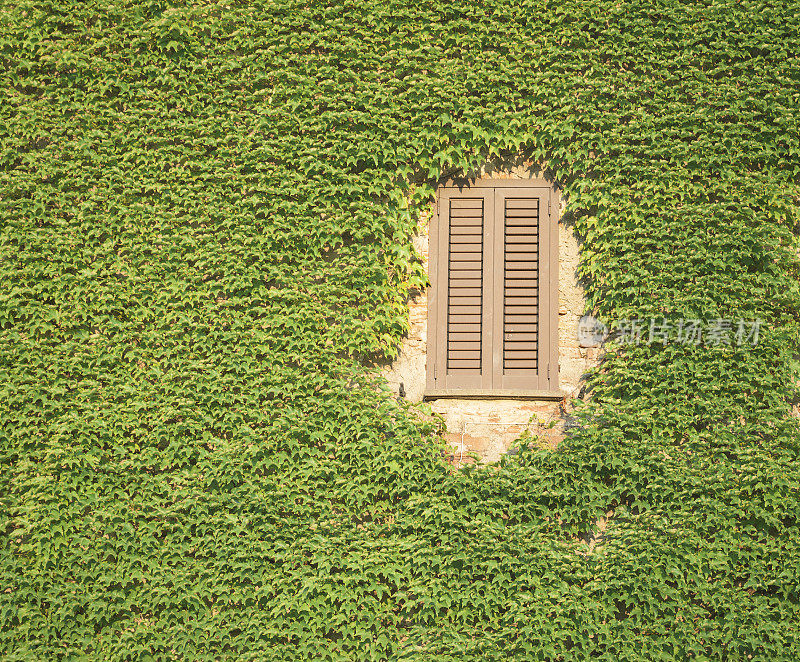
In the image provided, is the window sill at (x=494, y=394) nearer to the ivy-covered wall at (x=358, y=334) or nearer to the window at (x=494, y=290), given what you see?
the window at (x=494, y=290)

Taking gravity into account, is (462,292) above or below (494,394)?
above

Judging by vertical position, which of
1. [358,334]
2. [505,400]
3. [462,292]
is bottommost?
[505,400]

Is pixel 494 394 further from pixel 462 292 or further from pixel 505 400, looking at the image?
pixel 462 292

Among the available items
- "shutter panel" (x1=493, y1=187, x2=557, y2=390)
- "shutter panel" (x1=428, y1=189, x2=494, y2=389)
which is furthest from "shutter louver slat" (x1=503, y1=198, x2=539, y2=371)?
"shutter panel" (x1=428, y1=189, x2=494, y2=389)

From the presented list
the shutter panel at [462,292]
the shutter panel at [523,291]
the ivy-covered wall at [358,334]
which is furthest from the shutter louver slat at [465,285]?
the ivy-covered wall at [358,334]

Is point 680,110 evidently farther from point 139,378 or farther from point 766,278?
point 139,378

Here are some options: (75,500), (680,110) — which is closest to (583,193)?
(680,110)

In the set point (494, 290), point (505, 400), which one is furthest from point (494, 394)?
point (494, 290)
